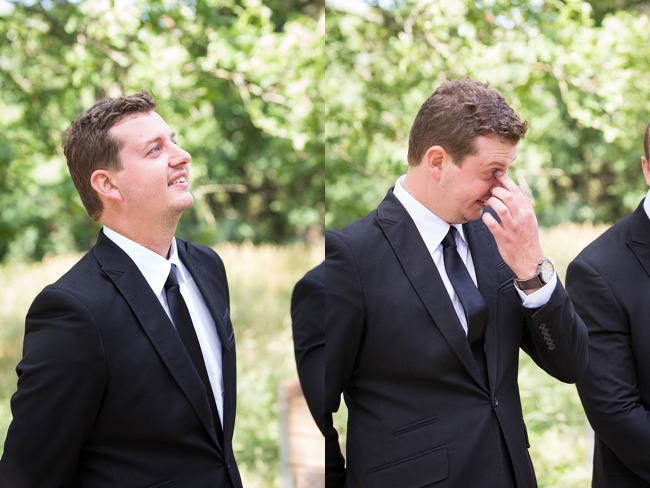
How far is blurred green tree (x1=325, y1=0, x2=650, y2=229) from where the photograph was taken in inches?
140

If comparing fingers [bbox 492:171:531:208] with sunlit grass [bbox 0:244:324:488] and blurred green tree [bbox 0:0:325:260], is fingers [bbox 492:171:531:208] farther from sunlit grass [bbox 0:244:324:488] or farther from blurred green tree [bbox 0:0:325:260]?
sunlit grass [bbox 0:244:324:488]

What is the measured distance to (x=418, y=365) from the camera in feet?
5.51

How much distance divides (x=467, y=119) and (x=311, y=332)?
3.15 feet

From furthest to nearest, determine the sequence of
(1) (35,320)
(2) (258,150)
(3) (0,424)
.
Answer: (2) (258,150)
(3) (0,424)
(1) (35,320)

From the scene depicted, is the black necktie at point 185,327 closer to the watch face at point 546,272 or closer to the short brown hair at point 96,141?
the short brown hair at point 96,141

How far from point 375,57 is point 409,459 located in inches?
105

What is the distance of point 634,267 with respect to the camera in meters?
2.12

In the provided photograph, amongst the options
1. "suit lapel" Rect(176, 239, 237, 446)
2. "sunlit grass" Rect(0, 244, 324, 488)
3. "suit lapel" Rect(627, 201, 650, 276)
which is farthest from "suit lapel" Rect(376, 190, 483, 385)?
"sunlit grass" Rect(0, 244, 324, 488)

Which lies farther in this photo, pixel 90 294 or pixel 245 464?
pixel 245 464

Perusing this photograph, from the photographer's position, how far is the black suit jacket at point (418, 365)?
1.69 m

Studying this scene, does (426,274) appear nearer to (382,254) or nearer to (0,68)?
(382,254)

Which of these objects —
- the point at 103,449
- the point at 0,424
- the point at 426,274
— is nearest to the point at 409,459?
the point at 426,274

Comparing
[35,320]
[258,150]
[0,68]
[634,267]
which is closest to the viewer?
[35,320]

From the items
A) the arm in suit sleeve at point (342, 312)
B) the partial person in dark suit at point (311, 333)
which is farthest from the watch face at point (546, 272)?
the partial person in dark suit at point (311, 333)
